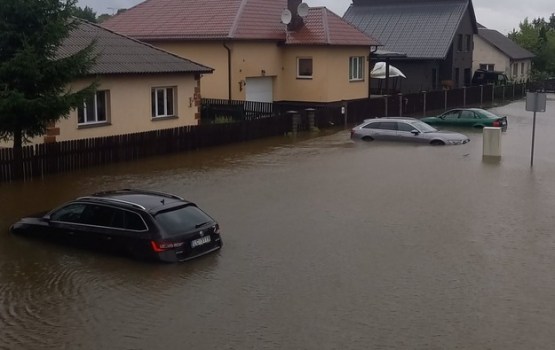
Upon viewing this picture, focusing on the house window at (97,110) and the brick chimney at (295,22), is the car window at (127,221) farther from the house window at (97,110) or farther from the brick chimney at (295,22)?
the brick chimney at (295,22)

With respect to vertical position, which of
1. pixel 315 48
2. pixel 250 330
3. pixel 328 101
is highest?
pixel 315 48

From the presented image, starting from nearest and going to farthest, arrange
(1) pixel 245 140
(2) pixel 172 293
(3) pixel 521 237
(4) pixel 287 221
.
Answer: (2) pixel 172 293 < (3) pixel 521 237 < (4) pixel 287 221 < (1) pixel 245 140

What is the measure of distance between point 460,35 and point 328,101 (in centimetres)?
2405

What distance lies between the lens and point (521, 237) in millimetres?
15727

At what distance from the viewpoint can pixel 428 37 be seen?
5922 cm

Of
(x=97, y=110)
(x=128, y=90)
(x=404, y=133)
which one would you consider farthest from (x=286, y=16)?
(x=97, y=110)

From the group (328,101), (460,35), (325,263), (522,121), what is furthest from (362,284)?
(460,35)

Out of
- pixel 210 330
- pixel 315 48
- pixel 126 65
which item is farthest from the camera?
pixel 315 48

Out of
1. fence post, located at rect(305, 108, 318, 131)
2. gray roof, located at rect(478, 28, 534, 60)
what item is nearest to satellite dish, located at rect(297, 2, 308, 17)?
fence post, located at rect(305, 108, 318, 131)

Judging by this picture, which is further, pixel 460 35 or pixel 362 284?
pixel 460 35

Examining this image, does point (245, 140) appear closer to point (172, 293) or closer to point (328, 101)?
point (328, 101)

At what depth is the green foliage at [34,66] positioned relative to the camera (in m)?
20.1

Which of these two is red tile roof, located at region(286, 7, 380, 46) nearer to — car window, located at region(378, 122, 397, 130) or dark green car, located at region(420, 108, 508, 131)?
dark green car, located at region(420, 108, 508, 131)

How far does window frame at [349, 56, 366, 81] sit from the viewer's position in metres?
43.1
